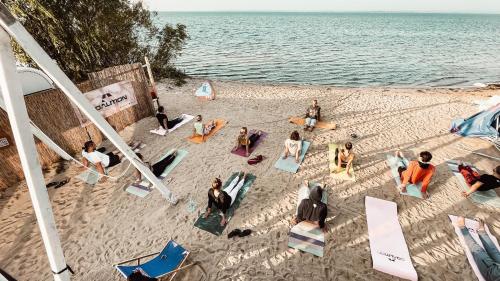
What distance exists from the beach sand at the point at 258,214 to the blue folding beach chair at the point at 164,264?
1.21 feet

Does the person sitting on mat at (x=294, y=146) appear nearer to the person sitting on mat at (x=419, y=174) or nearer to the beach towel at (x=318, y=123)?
the beach towel at (x=318, y=123)

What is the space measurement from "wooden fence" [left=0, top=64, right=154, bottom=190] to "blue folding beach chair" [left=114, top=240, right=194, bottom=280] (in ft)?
19.7

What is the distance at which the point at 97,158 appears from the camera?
7.97 metres

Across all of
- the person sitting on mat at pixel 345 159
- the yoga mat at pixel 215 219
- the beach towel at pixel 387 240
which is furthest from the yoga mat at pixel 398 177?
the yoga mat at pixel 215 219

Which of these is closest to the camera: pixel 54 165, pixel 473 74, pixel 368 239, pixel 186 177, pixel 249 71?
pixel 368 239

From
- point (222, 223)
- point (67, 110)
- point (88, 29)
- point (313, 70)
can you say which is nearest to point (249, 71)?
point (313, 70)

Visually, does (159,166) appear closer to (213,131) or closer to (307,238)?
(213,131)

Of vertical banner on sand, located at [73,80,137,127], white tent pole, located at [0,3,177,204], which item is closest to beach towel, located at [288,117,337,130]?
vertical banner on sand, located at [73,80,137,127]

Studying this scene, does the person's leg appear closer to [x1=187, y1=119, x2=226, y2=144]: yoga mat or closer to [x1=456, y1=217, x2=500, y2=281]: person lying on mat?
[x1=456, y1=217, x2=500, y2=281]: person lying on mat

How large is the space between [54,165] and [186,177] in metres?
5.11

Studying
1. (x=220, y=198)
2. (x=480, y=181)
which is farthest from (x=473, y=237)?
(x=220, y=198)

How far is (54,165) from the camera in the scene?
8.86m

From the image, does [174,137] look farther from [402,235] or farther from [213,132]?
[402,235]

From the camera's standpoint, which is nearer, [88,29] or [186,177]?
[186,177]
